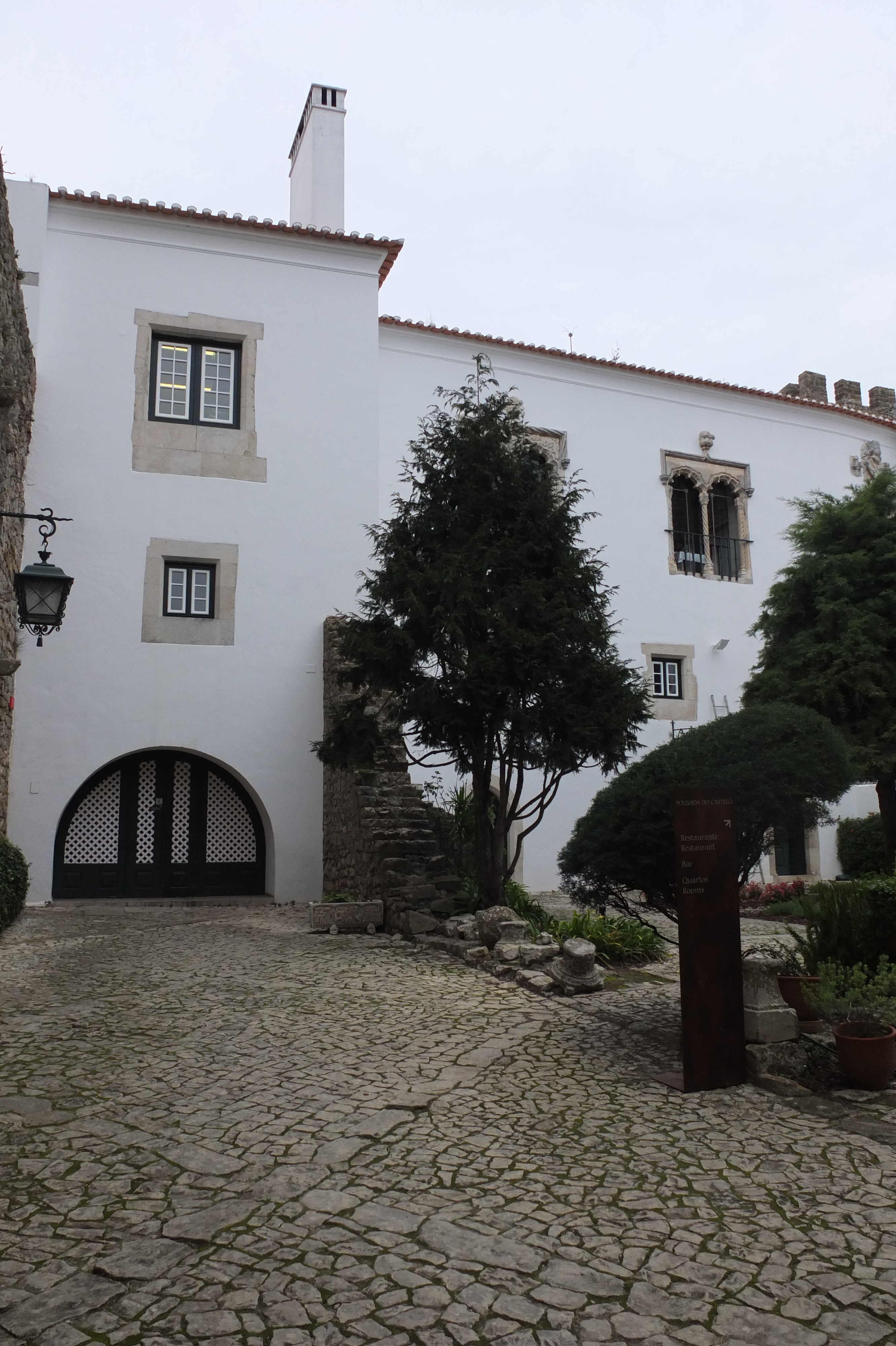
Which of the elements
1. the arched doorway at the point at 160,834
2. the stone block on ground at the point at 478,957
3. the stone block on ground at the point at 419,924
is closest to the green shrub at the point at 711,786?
the stone block on ground at the point at 478,957

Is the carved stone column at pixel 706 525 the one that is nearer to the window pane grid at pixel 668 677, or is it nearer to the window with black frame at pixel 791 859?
the window pane grid at pixel 668 677

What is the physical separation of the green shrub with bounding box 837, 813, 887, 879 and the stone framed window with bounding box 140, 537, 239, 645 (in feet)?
34.1

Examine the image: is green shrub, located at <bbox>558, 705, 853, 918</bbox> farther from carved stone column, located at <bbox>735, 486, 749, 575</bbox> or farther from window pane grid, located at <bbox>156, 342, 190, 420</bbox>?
carved stone column, located at <bbox>735, 486, 749, 575</bbox>

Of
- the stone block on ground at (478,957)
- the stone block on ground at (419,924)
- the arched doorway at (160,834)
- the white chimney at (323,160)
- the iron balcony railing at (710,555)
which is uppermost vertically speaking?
the white chimney at (323,160)

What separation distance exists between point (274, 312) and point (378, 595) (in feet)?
21.2

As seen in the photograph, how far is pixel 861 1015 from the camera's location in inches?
186

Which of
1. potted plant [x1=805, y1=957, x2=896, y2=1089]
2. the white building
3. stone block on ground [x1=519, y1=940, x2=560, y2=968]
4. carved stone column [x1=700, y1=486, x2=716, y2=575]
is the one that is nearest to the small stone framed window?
carved stone column [x1=700, y1=486, x2=716, y2=575]

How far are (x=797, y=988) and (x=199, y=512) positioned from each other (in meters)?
9.29

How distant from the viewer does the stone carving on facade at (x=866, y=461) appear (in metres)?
17.8

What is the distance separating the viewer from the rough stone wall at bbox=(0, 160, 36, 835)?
8438 mm

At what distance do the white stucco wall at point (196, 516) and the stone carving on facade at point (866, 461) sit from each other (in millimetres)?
9656

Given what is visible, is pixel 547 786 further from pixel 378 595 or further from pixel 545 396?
pixel 545 396

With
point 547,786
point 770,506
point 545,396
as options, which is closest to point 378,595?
point 547,786

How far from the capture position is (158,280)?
12.5 m
